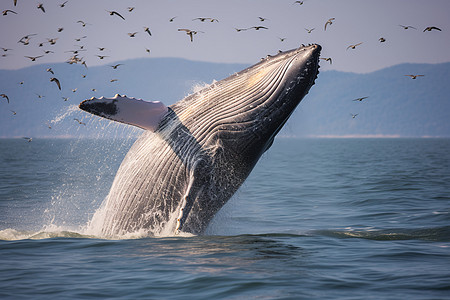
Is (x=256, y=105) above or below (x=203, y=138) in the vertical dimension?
above

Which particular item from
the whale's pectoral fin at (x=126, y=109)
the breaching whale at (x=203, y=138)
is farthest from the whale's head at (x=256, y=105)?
the whale's pectoral fin at (x=126, y=109)

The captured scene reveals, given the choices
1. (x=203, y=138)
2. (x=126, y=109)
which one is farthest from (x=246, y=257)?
(x=126, y=109)

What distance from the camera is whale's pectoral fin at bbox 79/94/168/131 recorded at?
8.45 metres

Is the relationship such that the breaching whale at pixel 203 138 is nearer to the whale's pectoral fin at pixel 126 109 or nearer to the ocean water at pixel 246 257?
the whale's pectoral fin at pixel 126 109

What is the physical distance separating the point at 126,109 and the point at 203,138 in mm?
1252

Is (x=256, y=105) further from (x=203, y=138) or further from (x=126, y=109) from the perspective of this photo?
(x=126, y=109)

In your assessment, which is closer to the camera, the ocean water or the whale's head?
the ocean water

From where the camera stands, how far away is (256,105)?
29.1 ft

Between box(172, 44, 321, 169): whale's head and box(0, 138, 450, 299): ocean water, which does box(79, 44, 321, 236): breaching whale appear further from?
box(0, 138, 450, 299): ocean water

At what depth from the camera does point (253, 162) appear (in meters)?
9.19

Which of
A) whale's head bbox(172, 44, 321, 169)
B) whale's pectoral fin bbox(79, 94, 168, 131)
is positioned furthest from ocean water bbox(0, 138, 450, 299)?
whale's pectoral fin bbox(79, 94, 168, 131)

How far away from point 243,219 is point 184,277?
6.27 meters

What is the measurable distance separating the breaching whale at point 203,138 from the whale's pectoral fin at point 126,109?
0.05 ft

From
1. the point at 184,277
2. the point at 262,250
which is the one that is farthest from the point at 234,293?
the point at 262,250
